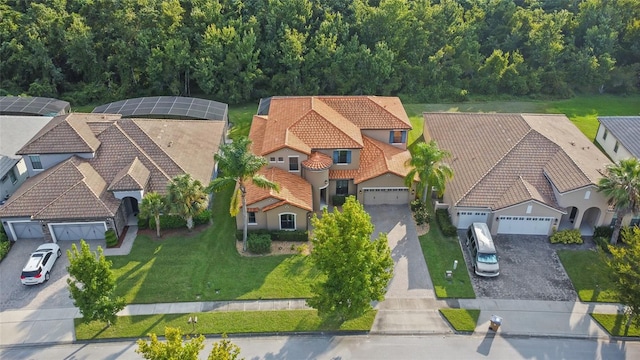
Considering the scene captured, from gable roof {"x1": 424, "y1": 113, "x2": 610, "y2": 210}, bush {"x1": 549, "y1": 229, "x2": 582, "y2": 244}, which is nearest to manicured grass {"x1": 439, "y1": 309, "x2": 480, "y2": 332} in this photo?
gable roof {"x1": 424, "y1": 113, "x2": 610, "y2": 210}

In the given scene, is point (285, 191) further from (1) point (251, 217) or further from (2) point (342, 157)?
(2) point (342, 157)

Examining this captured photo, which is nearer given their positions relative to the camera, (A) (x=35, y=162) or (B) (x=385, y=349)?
(B) (x=385, y=349)

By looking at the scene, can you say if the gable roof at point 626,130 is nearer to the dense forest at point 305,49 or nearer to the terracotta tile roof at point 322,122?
the dense forest at point 305,49

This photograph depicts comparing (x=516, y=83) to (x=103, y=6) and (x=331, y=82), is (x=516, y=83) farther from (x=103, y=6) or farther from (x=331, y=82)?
(x=103, y=6)

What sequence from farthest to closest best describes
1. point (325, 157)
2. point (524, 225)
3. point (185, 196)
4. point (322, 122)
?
point (322, 122)
point (325, 157)
point (524, 225)
point (185, 196)

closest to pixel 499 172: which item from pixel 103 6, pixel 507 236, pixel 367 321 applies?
pixel 507 236

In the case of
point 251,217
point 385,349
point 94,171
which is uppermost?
point 94,171

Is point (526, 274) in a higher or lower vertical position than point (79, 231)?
lower

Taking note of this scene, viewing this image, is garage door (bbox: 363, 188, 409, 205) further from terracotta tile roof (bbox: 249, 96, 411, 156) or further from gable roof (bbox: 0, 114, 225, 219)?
gable roof (bbox: 0, 114, 225, 219)

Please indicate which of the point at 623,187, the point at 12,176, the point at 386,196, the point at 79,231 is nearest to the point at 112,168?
the point at 79,231
